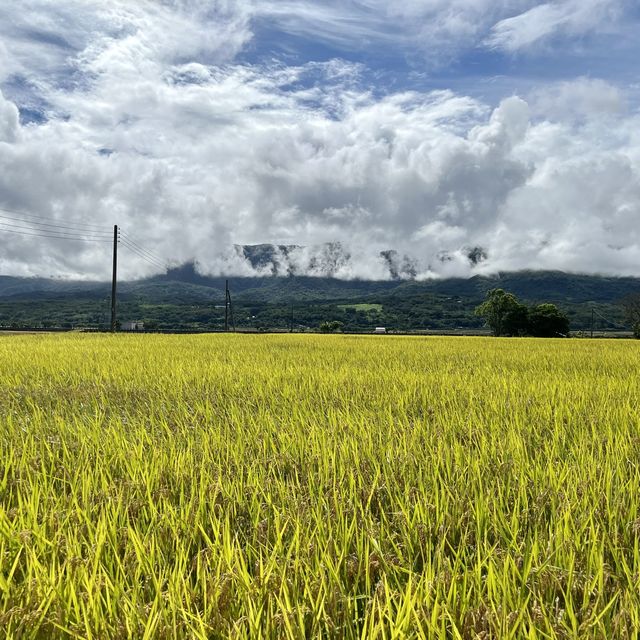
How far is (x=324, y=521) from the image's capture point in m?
2.37

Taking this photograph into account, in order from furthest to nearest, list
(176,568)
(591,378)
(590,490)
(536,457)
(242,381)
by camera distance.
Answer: (591,378) < (242,381) < (536,457) < (590,490) < (176,568)

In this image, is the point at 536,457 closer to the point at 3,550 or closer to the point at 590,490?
the point at 590,490

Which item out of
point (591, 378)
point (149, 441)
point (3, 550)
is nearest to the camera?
point (3, 550)

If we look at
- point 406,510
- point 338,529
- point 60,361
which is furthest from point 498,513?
point 60,361

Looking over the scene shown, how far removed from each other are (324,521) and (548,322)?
283 feet

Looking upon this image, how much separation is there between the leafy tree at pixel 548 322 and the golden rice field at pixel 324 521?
81368mm

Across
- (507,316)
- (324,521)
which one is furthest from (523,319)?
(324,521)

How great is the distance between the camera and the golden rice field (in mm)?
1554

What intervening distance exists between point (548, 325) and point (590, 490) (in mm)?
85492

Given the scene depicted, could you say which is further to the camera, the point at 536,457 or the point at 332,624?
the point at 536,457

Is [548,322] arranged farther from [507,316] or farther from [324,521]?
[324,521]

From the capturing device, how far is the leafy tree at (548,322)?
80.6 metres

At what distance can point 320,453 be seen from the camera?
3.55 metres

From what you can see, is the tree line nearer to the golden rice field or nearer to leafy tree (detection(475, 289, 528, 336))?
leafy tree (detection(475, 289, 528, 336))
